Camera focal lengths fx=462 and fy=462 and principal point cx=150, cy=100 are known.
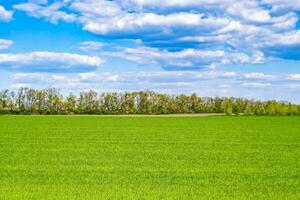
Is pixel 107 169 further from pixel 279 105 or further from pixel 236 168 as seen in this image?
pixel 279 105

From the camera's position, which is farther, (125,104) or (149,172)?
(125,104)

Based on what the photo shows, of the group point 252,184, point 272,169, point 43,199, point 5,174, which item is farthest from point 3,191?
point 272,169

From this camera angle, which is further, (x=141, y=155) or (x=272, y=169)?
(x=141, y=155)

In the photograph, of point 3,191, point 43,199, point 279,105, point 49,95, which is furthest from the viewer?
point 49,95

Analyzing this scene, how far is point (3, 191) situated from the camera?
10.6m

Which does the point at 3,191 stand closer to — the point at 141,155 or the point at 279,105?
the point at 141,155

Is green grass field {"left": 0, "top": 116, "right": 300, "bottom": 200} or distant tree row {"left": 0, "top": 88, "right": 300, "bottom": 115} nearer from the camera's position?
green grass field {"left": 0, "top": 116, "right": 300, "bottom": 200}

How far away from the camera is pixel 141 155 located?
17453 millimetres

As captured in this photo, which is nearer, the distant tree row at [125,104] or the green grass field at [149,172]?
the green grass field at [149,172]

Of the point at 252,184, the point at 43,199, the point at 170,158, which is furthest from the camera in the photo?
the point at 170,158

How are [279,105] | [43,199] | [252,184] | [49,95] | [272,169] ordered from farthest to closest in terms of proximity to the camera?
[49,95], [279,105], [272,169], [252,184], [43,199]

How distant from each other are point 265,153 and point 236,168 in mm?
4854

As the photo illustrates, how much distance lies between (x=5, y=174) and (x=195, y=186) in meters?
5.53

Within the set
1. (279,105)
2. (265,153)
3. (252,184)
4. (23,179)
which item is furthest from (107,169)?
(279,105)
